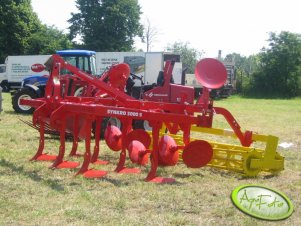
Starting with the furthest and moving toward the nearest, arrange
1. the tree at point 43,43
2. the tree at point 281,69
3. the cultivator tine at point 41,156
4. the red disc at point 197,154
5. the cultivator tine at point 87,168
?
the tree at point 43,43, the tree at point 281,69, the cultivator tine at point 41,156, the red disc at point 197,154, the cultivator tine at point 87,168

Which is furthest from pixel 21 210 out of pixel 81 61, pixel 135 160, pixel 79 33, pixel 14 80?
pixel 79 33

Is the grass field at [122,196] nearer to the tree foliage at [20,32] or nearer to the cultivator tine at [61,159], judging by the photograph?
the cultivator tine at [61,159]

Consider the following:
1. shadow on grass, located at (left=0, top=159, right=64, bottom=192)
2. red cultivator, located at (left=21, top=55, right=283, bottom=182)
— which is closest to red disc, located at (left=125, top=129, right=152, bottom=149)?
red cultivator, located at (left=21, top=55, right=283, bottom=182)

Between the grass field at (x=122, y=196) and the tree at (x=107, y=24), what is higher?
the tree at (x=107, y=24)

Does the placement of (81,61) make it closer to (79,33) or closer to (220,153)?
(220,153)

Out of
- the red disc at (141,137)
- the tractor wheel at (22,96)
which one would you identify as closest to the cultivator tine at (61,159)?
the red disc at (141,137)

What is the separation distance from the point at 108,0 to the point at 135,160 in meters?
40.6

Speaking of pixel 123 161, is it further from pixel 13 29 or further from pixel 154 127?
pixel 13 29

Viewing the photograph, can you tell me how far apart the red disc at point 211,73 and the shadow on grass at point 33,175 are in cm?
223

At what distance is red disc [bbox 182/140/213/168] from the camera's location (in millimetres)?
5551

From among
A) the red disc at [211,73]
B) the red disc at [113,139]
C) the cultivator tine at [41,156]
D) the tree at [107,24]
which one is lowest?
the cultivator tine at [41,156]

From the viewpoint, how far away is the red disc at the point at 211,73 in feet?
18.6

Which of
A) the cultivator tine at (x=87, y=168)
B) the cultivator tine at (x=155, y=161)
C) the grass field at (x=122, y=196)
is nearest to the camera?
the grass field at (x=122, y=196)

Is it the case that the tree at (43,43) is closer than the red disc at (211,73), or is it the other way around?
the red disc at (211,73)
